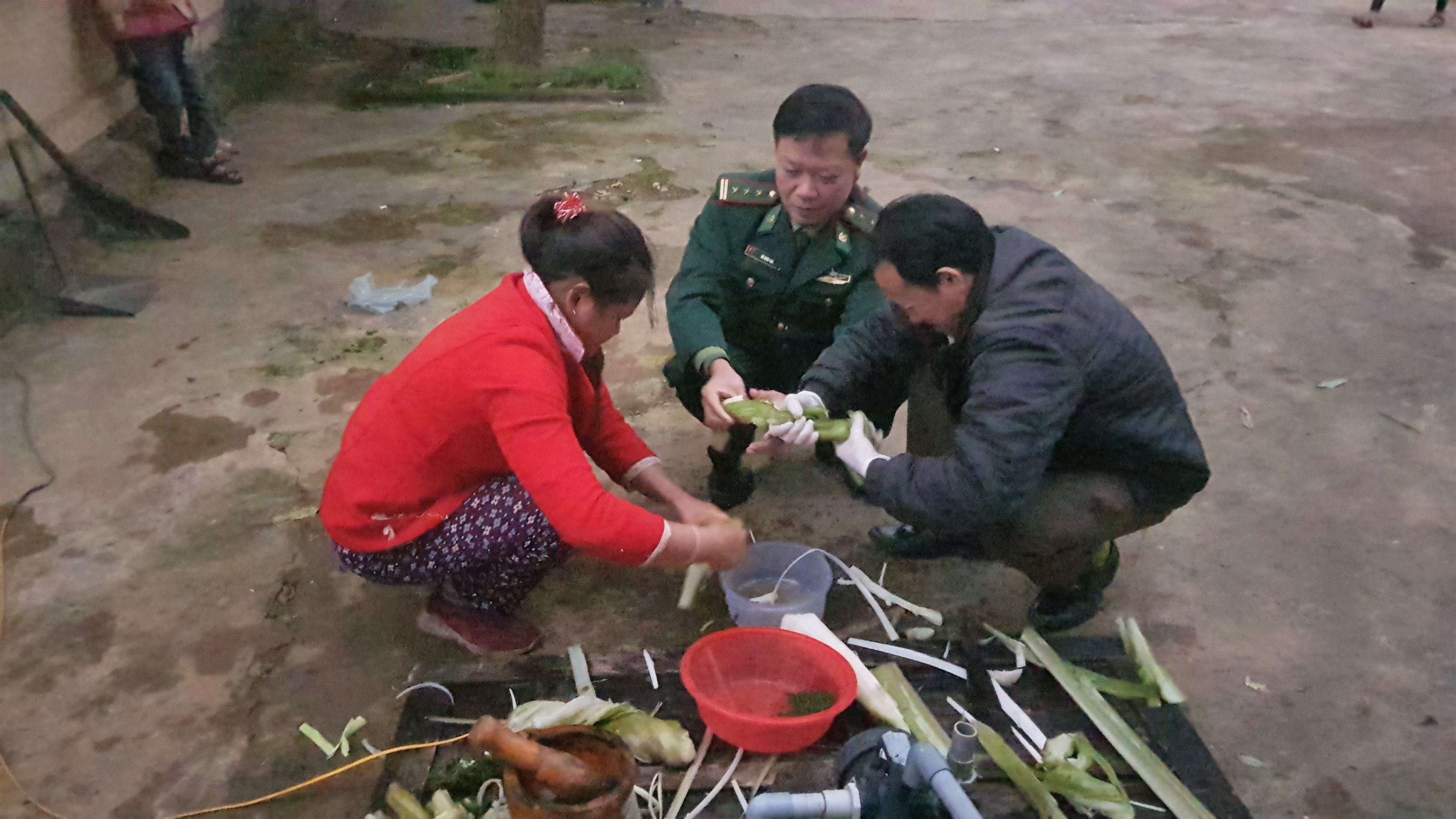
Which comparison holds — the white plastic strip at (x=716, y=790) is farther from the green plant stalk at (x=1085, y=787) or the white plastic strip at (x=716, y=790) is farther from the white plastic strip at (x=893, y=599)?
the white plastic strip at (x=893, y=599)

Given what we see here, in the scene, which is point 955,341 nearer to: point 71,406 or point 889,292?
point 889,292

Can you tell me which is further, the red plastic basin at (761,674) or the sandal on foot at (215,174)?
the sandal on foot at (215,174)

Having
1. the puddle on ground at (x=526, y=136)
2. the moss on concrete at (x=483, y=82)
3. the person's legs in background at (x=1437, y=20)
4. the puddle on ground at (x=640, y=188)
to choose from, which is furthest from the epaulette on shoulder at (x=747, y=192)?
the person's legs in background at (x=1437, y=20)

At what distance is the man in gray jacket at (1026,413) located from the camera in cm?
218

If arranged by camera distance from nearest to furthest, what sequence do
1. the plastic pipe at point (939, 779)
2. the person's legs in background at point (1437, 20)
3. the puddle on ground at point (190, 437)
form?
1. the plastic pipe at point (939, 779)
2. the puddle on ground at point (190, 437)
3. the person's legs in background at point (1437, 20)

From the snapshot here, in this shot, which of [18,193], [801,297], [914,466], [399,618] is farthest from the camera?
[18,193]

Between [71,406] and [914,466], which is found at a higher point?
[914,466]

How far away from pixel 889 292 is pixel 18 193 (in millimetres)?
4261

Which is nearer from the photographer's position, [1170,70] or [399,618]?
[399,618]

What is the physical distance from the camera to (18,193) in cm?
454

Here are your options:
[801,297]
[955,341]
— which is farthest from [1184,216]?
[955,341]

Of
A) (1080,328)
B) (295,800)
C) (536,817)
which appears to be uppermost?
(1080,328)

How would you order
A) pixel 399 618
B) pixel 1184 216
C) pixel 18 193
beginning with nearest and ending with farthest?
pixel 399 618 → pixel 18 193 → pixel 1184 216

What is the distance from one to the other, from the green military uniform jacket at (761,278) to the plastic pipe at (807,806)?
151 cm
